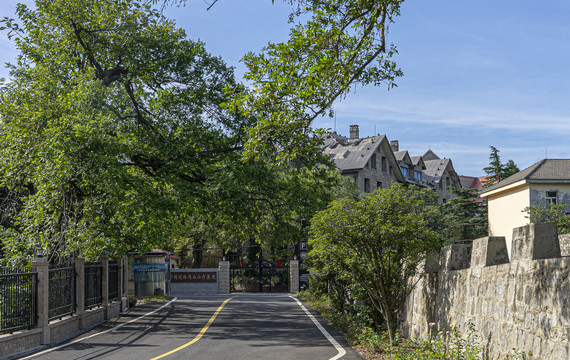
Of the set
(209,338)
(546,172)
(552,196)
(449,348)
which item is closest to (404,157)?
(546,172)

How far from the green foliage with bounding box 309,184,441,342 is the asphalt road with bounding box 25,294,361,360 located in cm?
155

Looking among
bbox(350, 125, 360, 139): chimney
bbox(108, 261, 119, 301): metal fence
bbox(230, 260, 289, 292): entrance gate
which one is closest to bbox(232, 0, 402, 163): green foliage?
bbox(108, 261, 119, 301): metal fence

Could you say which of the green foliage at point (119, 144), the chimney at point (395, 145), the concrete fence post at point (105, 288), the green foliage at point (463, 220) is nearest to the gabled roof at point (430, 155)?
the chimney at point (395, 145)

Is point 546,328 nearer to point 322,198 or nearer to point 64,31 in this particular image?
point 322,198

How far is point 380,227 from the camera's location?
11.6 meters

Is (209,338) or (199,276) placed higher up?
(209,338)

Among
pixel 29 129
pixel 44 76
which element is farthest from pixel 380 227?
pixel 44 76

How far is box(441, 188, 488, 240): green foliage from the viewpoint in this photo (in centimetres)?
4628

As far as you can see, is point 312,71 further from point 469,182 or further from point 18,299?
point 469,182

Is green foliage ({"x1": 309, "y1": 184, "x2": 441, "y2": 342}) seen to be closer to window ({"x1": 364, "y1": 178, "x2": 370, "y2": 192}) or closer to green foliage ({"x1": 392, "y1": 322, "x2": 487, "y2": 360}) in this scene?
green foliage ({"x1": 392, "y1": 322, "x2": 487, "y2": 360})

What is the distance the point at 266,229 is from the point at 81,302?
8115 mm

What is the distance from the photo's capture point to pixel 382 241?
1191 cm

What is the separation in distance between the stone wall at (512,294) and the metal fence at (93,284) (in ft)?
38.5

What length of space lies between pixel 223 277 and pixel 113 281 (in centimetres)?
1963
